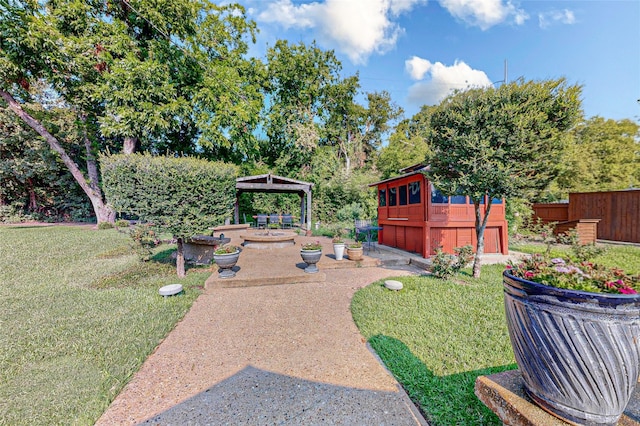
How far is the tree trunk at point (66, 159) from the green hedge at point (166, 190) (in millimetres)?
11057

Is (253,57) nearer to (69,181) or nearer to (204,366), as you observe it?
(69,181)

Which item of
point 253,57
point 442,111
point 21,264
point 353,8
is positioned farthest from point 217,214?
point 253,57

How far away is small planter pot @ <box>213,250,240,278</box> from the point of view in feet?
17.1

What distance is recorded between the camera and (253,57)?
19.7 metres

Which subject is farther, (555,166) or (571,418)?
(555,166)

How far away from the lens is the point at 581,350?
3.55ft

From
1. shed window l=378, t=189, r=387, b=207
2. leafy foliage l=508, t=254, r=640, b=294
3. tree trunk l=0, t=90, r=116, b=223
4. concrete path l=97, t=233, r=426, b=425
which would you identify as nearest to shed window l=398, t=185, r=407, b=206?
shed window l=378, t=189, r=387, b=207

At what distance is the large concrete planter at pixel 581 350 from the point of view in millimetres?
1051

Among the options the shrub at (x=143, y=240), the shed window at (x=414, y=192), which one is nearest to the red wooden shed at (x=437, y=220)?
the shed window at (x=414, y=192)

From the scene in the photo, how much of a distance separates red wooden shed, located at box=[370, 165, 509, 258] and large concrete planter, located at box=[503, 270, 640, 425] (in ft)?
21.2

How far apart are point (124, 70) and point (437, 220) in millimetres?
16349

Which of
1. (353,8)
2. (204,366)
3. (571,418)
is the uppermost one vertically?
(353,8)

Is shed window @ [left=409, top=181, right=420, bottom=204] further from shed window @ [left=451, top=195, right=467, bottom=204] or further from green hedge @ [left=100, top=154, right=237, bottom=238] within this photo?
green hedge @ [left=100, top=154, right=237, bottom=238]

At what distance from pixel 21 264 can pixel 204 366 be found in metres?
8.35
